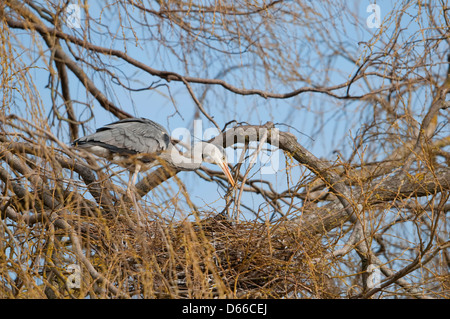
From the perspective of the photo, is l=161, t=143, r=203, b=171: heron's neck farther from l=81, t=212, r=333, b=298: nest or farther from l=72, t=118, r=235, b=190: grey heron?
l=81, t=212, r=333, b=298: nest

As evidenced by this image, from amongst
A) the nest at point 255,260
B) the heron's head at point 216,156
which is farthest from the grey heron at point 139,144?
the nest at point 255,260

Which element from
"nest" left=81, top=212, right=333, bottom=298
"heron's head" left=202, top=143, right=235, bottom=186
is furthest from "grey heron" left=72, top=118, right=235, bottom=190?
"nest" left=81, top=212, right=333, bottom=298

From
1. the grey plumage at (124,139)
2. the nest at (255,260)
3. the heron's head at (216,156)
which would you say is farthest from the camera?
the heron's head at (216,156)

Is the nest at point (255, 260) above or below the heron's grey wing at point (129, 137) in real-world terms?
below

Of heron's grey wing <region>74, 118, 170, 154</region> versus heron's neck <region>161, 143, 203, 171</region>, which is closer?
heron's grey wing <region>74, 118, 170, 154</region>

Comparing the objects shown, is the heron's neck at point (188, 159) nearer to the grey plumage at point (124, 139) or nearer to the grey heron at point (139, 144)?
the grey heron at point (139, 144)

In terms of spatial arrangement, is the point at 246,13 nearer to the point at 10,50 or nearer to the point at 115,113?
the point at 115,113

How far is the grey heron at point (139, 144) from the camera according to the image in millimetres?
3400

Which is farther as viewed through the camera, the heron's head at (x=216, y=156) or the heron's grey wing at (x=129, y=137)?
the heron's head at (x=216, y=156)

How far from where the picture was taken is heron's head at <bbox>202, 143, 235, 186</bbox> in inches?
145

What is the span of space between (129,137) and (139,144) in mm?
80

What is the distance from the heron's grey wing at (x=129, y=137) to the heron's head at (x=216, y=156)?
293 mm

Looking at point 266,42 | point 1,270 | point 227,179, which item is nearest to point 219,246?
point 1,270

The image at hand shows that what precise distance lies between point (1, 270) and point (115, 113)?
2.09 m
